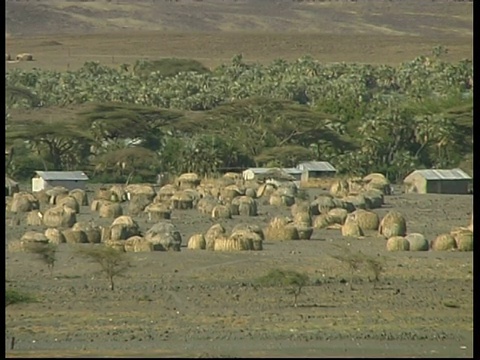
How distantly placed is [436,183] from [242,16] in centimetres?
6654

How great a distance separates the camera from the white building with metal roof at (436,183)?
32.8 metres

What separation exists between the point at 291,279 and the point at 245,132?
76.5ft

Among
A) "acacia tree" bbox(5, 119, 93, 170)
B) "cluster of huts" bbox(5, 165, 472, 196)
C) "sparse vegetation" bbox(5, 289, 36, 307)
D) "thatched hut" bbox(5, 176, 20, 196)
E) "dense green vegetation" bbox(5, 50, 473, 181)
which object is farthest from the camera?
"acacia tree" bbox(5, 119, 93, 170)

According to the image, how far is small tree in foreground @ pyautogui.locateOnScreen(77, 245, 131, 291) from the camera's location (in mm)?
19812

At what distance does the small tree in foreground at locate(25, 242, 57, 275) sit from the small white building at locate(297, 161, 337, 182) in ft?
46.7

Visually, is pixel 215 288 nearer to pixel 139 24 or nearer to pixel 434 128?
pixel 434 128

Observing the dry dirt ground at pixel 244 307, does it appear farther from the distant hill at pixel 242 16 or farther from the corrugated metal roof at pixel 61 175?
the distant hill at pixel 242 16

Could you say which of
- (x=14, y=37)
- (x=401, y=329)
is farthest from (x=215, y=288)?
(x=14, y=37)

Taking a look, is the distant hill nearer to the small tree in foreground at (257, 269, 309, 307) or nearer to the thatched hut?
the thatched hut

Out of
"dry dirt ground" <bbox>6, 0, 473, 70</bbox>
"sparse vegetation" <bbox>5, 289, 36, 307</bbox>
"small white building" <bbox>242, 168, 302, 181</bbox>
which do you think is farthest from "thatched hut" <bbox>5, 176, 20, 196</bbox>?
"dry dirt ground" <bbox>6, 0, 473, 70</bbox>

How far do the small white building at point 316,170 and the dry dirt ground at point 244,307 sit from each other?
12133 millimetres

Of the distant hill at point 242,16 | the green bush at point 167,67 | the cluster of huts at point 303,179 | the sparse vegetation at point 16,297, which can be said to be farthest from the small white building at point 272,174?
the distant hill at point 242,16

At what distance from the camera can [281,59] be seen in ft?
249

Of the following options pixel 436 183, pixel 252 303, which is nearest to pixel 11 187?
pixel 436 183
